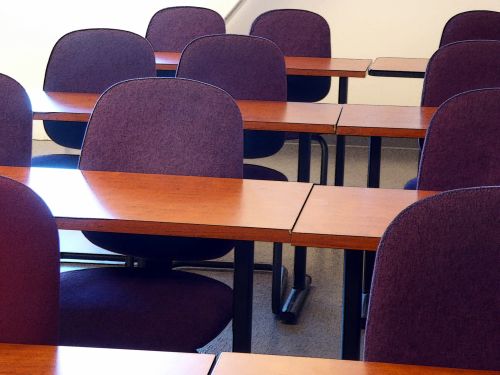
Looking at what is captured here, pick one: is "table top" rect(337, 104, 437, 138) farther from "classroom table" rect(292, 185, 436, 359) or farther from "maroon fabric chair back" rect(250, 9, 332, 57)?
"maroon fabric chair back" rect(250, 9, 332, 57)

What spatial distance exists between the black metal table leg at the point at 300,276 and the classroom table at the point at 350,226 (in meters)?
1.10

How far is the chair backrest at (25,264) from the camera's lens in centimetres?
158

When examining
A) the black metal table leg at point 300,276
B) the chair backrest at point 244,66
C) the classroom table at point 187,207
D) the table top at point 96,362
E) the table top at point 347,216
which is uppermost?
the chair backrest at point 244,66

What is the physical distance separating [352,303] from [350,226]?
0.18m

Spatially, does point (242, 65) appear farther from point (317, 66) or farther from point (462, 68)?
point (317, 66)

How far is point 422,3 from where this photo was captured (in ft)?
19.8

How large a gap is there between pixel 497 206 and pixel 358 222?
0.46 metres

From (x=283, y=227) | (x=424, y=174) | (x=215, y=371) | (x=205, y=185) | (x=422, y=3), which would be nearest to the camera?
(x=215, y=371)

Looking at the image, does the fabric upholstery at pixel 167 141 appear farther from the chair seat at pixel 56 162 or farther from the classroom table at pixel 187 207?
the chair seat at pixel 56 162

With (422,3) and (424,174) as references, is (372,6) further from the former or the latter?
(424,174)

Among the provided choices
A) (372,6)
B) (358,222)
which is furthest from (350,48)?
(358,222)

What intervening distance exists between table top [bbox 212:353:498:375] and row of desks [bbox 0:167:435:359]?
1.60ft

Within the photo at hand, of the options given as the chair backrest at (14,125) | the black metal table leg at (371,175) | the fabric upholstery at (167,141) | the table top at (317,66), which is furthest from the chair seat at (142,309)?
the table top at (317,66)

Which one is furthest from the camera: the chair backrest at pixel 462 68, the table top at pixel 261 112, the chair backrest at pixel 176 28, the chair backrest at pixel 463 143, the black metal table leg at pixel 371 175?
the chair backrest at pixel 176 28
